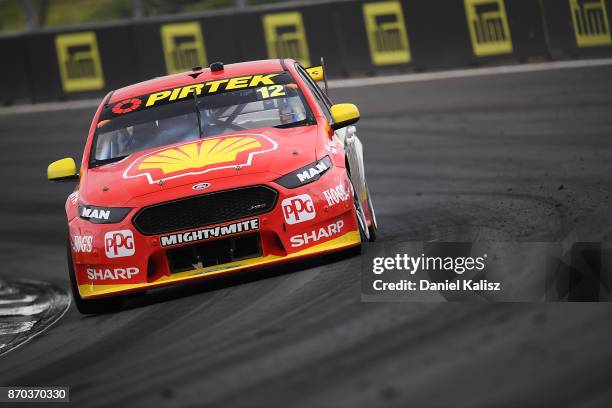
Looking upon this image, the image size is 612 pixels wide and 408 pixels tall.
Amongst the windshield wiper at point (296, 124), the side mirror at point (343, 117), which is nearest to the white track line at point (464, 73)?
the side mirror at point (343, 117)

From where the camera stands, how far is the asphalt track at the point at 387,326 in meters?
5.32

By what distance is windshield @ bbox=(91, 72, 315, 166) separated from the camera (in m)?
9.52

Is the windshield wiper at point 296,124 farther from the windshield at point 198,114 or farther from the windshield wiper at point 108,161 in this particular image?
the windshield wiper at point 108,161

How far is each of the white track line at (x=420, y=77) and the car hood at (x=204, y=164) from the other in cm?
1152

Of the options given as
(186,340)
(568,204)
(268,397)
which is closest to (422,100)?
(568,204)

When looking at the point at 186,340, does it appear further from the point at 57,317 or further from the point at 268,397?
the point at 57,317

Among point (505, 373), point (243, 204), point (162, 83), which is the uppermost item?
point (162, 83)

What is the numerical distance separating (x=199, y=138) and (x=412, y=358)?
4069mm

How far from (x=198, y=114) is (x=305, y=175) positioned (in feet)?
4.98

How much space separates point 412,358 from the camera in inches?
224

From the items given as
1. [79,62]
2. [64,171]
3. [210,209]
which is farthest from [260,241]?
[79,62]

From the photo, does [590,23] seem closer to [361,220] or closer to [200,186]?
[361,220]

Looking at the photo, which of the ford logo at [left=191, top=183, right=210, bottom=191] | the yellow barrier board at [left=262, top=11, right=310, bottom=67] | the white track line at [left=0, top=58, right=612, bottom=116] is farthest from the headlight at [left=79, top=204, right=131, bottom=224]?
the yellow barrier board at [left=262, top=11, right=310, bottom=67]

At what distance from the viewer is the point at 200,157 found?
28.7ft
